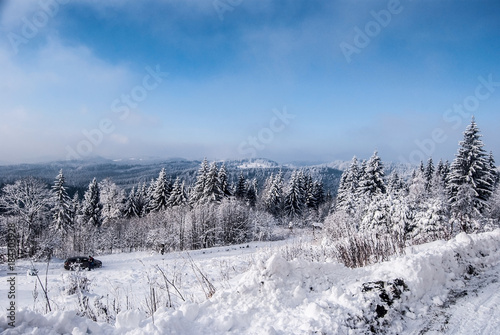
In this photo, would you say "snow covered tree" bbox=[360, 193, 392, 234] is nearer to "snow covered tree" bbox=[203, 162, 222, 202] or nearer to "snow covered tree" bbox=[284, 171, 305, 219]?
"snow covered tree" bbox=[203, 162, 222, 202]

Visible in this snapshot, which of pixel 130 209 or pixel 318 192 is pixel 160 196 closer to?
pixel 130 209

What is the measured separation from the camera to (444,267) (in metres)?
4.94

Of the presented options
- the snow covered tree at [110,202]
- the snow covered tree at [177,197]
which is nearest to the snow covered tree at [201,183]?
the snow covered tree at [177,197]

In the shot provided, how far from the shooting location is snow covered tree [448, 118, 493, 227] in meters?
23.0

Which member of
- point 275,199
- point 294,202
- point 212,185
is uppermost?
point 212,185

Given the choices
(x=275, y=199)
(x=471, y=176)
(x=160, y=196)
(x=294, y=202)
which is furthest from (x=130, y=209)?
(x=471, y=176)

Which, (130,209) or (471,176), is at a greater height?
(471,176)

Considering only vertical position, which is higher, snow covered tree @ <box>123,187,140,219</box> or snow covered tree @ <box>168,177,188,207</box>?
snow covered tree @ <box>168,177,188,207</box>

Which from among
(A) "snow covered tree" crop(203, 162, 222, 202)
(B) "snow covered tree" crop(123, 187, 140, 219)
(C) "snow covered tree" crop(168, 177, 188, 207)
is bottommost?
(B) "snow covered tree" crop(123, 187, 140, 219)

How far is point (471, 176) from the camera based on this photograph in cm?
2320

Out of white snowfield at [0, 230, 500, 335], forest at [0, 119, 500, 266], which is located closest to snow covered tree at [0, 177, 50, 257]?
forest at [0, 119, 500, 266]

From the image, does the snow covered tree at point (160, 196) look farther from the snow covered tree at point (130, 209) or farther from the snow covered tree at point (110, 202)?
the snow covered tree at point (110, 202)

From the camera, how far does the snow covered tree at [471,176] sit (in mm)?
23016

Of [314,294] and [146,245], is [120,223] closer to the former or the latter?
[146,245]
